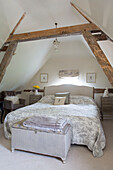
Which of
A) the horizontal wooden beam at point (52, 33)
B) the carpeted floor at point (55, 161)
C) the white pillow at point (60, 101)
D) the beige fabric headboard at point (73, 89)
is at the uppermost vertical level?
the horizontal wooden beam at point (52, 33)

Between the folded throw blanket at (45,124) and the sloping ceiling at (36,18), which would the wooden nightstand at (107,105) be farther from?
the folded throw blanket at (45,124)

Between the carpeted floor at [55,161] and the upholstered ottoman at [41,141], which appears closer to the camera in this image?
the carpeted floor at [55,161]

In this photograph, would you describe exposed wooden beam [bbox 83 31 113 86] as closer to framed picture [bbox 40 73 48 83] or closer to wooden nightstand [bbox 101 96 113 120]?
wooden nightstand [bbox 101 96 113 120]

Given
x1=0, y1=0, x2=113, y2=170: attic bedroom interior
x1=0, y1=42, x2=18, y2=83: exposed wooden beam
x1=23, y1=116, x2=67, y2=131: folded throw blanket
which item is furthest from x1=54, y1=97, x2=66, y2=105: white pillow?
x1=0, y1=42, x2=18, y2=83: exposed wooden beam

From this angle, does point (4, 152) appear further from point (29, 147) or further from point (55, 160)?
point (55, 160)

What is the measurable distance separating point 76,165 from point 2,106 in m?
3.00

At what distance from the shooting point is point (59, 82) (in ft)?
15.9

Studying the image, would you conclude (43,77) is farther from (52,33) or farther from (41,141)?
(41,141)

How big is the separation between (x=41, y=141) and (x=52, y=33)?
2.37 m

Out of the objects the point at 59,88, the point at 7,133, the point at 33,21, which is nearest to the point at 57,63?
the point at 59,88

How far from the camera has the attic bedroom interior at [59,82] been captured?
184cm

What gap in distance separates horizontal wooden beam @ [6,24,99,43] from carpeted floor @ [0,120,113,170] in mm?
2490

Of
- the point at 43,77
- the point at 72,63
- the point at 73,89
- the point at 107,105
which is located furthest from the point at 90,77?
the point at 43,77

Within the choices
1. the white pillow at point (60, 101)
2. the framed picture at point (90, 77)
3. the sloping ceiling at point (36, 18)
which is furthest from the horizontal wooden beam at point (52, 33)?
the framed picture at point (90, 77)
